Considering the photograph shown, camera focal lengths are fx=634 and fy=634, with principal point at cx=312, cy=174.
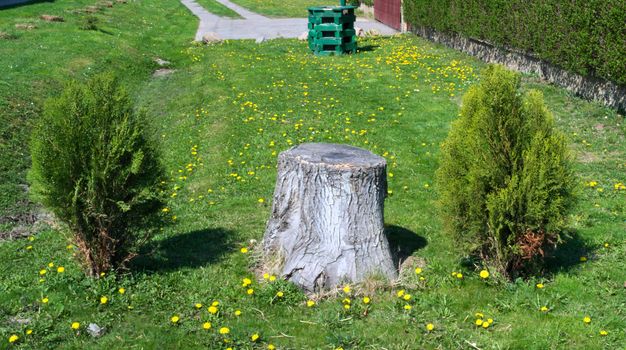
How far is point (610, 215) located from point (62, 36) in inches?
719

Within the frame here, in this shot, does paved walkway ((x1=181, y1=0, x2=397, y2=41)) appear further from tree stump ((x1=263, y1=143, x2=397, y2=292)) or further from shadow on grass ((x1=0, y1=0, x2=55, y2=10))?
tree stump ((x1=263, y1=143, x2=397, y2=292))

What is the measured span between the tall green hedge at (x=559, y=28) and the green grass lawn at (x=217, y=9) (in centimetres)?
1810

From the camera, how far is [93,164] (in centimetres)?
553

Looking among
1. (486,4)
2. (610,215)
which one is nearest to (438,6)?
(486,4)

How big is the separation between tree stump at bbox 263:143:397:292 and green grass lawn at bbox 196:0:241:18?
100 ft

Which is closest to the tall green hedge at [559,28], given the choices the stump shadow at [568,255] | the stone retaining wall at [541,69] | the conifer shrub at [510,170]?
the stone retaining wall at [541,69]

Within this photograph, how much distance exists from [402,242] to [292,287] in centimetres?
160

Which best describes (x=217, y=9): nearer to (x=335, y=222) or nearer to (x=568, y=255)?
(x=335, y=222)

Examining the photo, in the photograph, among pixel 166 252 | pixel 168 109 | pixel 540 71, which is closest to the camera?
pixel 166 252

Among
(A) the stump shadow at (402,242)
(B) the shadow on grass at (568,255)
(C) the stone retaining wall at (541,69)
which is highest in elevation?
(C) the stone retaining wall at (541,69)

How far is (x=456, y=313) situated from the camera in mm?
5367

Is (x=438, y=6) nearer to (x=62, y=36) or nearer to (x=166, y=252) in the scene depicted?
(x=62, y=36)

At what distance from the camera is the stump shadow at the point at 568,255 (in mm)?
5996

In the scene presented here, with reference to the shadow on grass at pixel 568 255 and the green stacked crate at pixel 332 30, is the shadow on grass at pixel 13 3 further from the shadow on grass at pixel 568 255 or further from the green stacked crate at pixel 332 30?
the shadow on grass at pixel 568 255
